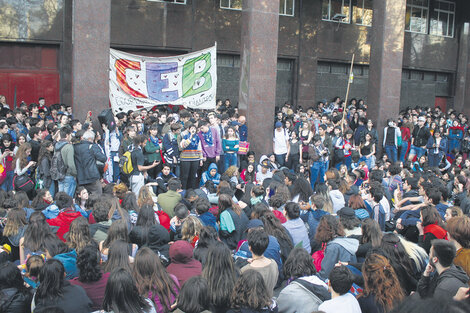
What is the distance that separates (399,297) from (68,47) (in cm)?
1595

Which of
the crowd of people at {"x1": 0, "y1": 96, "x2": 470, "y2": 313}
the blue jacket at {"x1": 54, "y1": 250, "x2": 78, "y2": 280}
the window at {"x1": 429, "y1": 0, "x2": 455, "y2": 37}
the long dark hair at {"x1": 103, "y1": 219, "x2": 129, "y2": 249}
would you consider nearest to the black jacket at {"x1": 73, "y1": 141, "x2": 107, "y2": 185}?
the crowd of people at {"x1": 0, "y1": 96, "x2": 470, "y2": 313}

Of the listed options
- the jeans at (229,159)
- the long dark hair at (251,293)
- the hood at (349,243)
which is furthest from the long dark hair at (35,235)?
the jeans at (229,159)

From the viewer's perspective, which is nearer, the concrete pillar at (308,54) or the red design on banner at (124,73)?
the red design on banner at (124,73)

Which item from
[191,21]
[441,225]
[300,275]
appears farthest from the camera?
[191,21]

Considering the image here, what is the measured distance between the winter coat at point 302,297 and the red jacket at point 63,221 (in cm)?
331

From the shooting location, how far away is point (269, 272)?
16.9 ft

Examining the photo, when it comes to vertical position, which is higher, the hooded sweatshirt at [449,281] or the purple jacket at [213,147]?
the purple jacket at [213,147]

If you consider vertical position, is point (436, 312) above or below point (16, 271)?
above

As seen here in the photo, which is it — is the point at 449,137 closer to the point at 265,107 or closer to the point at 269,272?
the point at 265,107

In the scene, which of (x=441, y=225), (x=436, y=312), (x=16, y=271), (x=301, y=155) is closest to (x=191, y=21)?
(x=301, y=155)

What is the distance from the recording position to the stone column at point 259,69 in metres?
14.4

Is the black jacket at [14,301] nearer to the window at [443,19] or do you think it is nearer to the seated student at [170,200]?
the seated student at [170,200]

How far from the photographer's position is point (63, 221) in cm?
668

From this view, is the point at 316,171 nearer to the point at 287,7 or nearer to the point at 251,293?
the point at 251,293
